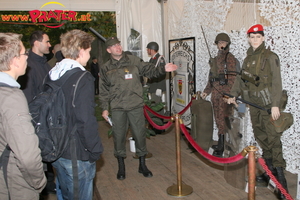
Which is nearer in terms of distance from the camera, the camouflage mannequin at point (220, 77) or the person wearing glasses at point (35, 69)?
the person wearing glasses at point (35, 69)

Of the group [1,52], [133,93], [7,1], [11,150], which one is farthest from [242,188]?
Answer: [7,1]

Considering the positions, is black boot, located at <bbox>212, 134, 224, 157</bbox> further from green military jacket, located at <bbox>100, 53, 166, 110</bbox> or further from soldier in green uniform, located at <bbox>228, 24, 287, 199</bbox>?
green military jacket, located at <bbox>100, 53, 166, 110</bbox>

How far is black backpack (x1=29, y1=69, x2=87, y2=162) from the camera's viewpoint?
2.11 meters

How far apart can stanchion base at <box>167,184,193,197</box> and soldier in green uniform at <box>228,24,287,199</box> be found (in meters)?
1.04

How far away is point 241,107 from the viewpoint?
3.80 m

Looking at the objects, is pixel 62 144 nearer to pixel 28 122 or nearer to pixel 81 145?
pixel 81 145

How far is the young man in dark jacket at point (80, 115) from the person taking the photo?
7.40ft

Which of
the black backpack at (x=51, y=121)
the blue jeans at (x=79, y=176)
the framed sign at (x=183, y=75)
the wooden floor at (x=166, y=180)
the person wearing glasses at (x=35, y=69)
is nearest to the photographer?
the black backpack at (x=51, y=121)

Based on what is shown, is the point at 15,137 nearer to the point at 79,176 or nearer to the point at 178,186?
the point at 79,176

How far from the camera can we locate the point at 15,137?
179 cm

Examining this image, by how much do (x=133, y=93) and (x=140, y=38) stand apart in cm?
366

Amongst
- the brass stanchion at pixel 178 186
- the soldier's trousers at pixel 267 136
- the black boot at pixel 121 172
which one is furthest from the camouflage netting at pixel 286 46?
the black boot at pixel 121 172

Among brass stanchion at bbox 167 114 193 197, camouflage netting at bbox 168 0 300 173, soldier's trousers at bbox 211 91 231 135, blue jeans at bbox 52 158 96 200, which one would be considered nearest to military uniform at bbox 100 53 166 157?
brass stanchion at bbox 167 114 193 197

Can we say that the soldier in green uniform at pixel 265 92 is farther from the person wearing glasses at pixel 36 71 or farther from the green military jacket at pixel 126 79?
the person wearing glasses at pixel 36 71
